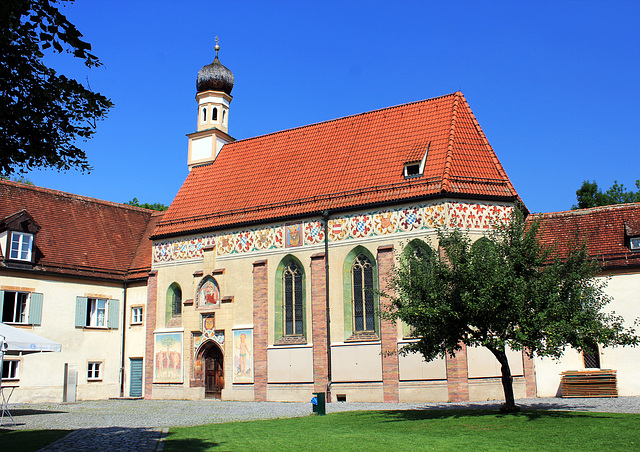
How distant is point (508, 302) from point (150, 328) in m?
20.2

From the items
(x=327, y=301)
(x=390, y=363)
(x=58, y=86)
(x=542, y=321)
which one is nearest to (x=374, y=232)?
(x=327, y=301)

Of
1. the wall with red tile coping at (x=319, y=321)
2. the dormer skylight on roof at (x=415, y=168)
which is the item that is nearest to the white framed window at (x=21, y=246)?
the wall with red tile coping at (x=319, y=321)

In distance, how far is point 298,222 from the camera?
2797 centimetres

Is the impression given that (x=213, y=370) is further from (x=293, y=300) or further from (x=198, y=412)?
(x=198, y=412)

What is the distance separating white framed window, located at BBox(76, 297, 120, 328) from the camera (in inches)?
1238

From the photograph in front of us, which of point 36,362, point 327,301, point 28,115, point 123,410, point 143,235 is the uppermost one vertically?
point 143,235

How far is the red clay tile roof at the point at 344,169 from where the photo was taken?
2552 cm

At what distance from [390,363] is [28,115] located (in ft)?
54.9

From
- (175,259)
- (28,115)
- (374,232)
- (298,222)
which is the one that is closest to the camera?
(28,115)

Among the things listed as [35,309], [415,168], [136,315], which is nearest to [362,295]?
[415,168]

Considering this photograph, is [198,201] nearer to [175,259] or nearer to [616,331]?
[175,259]

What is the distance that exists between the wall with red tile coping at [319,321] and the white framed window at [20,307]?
1308cm

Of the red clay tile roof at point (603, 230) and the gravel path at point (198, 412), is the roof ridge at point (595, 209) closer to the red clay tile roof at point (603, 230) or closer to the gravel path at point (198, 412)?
the red clay tile roof at point (603, 230)

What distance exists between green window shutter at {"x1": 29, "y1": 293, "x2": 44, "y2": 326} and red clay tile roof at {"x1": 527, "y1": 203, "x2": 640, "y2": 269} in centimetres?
2244
